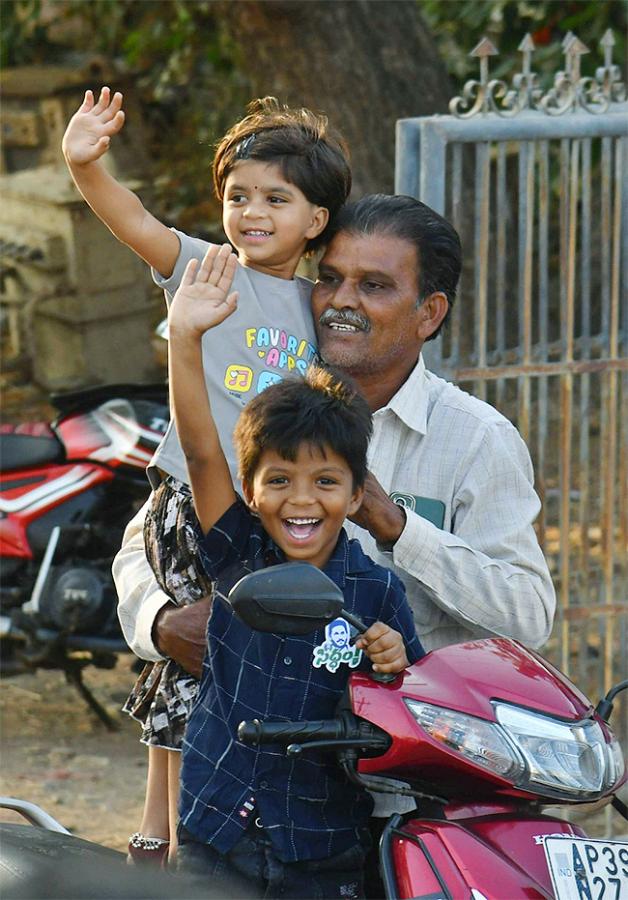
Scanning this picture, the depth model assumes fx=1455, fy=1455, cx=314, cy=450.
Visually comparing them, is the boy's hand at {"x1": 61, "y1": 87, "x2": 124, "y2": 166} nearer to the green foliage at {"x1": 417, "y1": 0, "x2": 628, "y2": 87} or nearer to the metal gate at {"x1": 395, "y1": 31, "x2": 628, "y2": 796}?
the metal gate at {"x1": 395, "y1": 31, "x2": 628, "y2": 796}

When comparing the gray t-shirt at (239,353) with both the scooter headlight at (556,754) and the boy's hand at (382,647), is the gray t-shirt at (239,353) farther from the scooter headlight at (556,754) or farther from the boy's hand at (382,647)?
the scooter headlight at (556,754)

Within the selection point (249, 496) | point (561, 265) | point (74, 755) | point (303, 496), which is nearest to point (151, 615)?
point (249, 496)

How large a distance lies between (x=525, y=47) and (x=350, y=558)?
2.05 meters

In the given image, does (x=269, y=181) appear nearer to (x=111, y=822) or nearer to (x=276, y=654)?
(x=276, y=654)

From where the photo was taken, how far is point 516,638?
2664mm

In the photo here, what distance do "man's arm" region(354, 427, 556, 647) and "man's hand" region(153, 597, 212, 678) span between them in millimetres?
396

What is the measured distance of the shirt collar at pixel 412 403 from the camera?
9.00ft

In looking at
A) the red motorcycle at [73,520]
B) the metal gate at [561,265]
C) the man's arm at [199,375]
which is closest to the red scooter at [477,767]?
the man's arm at [199,375]

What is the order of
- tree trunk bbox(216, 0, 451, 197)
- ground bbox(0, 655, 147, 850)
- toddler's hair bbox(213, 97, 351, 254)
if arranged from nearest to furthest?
toddler's hair bbox(213, 97, 351, 254) → ground bbox(0, 655, 147, 850) → tree trunk bbox(216, 0, 451, 197)

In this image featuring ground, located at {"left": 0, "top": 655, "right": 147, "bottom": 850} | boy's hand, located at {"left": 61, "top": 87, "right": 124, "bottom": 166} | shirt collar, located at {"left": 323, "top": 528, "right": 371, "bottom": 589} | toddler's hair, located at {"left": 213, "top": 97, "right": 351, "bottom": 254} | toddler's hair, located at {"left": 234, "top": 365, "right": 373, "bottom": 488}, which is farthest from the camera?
ground, located at {"left": 0, "top": 655, "right": 147, "bottom": 850}

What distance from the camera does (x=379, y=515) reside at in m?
2.44

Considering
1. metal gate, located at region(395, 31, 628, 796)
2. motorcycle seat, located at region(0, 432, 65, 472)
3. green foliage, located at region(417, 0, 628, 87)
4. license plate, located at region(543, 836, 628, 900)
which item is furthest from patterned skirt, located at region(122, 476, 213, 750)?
green foliage, located at region(417, 0, 628, 87)

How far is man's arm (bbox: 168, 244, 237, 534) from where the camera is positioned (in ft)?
7.57

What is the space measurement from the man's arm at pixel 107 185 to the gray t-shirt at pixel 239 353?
0.15 feet
